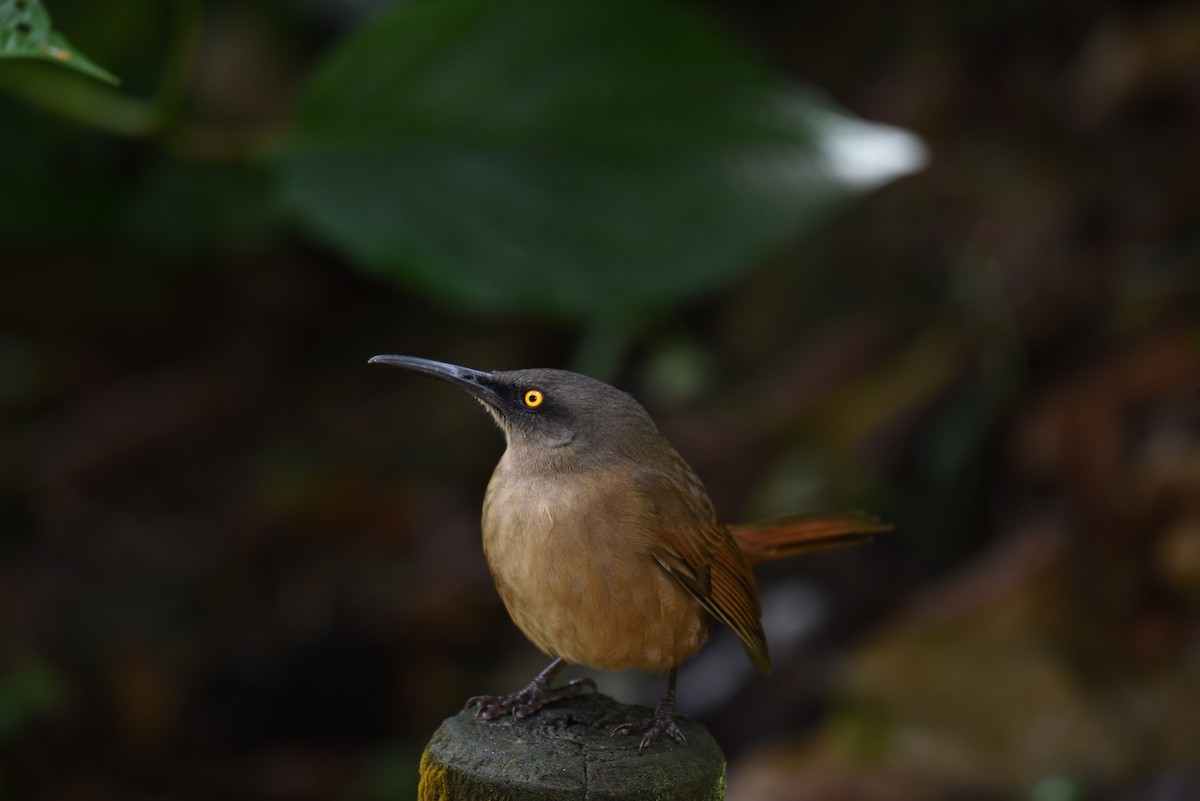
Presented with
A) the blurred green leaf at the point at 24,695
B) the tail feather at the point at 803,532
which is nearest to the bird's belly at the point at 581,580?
the tail feather at the point at 803,532

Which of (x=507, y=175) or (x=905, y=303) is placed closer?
(x=507, y=175)

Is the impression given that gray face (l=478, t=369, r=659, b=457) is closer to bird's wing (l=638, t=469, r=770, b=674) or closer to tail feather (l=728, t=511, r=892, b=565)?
bird's wing (l=638, t=469, r=770, b=674)

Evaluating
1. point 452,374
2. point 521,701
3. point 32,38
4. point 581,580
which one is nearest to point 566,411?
point 452,374

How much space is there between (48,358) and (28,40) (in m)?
6.05

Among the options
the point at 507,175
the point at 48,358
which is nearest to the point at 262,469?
the point at 48,358

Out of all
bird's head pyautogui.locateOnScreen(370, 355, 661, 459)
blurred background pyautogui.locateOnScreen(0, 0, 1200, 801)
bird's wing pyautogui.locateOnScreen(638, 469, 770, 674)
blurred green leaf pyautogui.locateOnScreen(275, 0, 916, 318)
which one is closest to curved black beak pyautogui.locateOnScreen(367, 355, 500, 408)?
bird's head pyautogui.locateOnScreen(370, 355, 661, 459)

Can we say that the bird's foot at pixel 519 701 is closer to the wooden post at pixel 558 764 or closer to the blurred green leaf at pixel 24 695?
the wooden post at pixel 558 764

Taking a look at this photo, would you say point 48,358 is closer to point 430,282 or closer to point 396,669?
point 396,669

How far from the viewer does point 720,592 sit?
2582 millimetres

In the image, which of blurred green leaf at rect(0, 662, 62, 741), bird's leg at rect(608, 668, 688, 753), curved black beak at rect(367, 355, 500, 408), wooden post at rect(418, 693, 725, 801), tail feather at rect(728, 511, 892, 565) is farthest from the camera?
blurred green leaf at rect(0, 662, 62, 741)

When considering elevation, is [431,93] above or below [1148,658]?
above

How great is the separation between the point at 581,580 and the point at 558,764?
1.32 feet

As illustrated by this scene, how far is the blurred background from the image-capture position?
4352 mm

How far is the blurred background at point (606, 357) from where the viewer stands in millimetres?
4352
